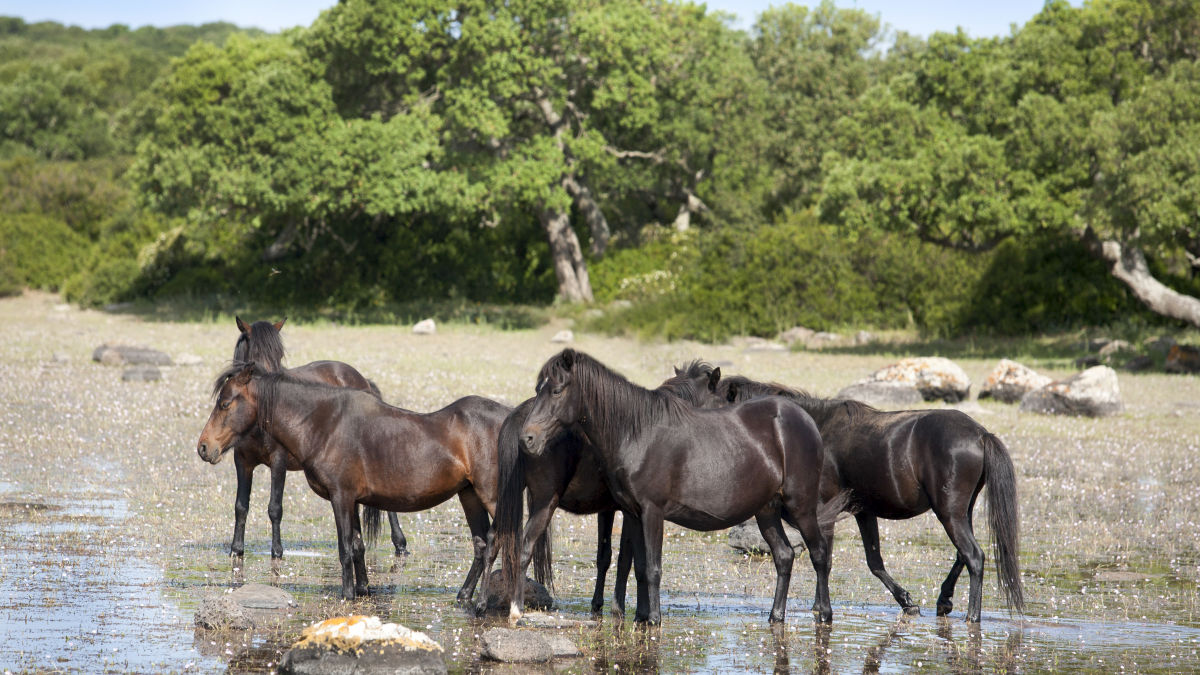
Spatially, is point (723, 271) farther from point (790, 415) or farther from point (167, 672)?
point (167, 672)

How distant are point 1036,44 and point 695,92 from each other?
13547 mm

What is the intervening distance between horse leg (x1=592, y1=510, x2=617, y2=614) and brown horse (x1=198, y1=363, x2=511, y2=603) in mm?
879

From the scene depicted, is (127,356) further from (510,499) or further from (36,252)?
(36,252)

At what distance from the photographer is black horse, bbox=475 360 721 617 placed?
8859mm

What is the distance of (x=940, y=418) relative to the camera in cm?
980

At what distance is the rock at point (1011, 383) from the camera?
75.0ft

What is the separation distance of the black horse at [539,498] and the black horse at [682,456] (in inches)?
7.2

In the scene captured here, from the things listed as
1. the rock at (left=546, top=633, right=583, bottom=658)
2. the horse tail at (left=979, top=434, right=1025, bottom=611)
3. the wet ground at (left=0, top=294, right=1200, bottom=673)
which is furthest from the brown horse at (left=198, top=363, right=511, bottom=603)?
the horse tail at (left=979, top=434, right=1025, bottom=611)

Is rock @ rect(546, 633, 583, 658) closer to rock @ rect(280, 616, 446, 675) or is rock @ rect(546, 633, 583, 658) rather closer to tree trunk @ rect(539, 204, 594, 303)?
rock @ rect(280, 616, 446, 675)

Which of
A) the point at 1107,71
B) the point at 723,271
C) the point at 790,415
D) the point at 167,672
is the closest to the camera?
the point at 167,672

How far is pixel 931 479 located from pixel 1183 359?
21.2m

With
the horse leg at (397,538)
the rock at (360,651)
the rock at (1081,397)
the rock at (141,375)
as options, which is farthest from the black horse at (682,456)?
the rock at (141,375)

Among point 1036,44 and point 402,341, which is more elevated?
point 1036,44

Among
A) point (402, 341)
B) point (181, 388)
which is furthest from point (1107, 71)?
point (181, 388)
